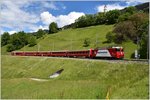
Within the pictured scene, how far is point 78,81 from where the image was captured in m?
49.8

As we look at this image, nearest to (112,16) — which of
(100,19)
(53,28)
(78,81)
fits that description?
(100,19)

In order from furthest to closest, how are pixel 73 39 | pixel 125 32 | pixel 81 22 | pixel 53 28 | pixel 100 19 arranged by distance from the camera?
pixel 53 28
pixel 81 22
pixel 100 19
pixel 73 39
pixel 125 32

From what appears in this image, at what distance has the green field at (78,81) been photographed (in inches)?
1351

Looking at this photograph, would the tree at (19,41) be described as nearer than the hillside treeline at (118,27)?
No

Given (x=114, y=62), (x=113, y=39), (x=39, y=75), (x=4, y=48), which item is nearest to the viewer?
(x=114, y=62)

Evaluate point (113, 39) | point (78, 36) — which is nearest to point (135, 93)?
point (113, 39)

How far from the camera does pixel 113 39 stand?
115812mm

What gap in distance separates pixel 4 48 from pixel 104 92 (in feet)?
507

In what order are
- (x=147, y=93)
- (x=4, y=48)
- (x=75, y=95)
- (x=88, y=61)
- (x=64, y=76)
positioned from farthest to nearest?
(x=4, y=48), (x=88, y=61), (x=64, y=76), (x=75, y=95), (x=147, y=93)

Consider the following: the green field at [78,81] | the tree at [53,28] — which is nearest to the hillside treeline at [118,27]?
Result: the tree at [53,28]

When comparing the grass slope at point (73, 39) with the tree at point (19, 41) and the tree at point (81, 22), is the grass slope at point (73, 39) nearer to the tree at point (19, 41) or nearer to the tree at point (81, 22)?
the tree at point (19, 41)

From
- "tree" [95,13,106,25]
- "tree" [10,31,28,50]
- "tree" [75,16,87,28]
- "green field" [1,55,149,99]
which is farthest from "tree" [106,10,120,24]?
"green field" [1,55,149,99]

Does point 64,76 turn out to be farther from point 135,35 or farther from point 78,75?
point 135,35

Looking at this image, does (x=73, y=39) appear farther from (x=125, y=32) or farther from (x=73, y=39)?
(x=125, y=32)
